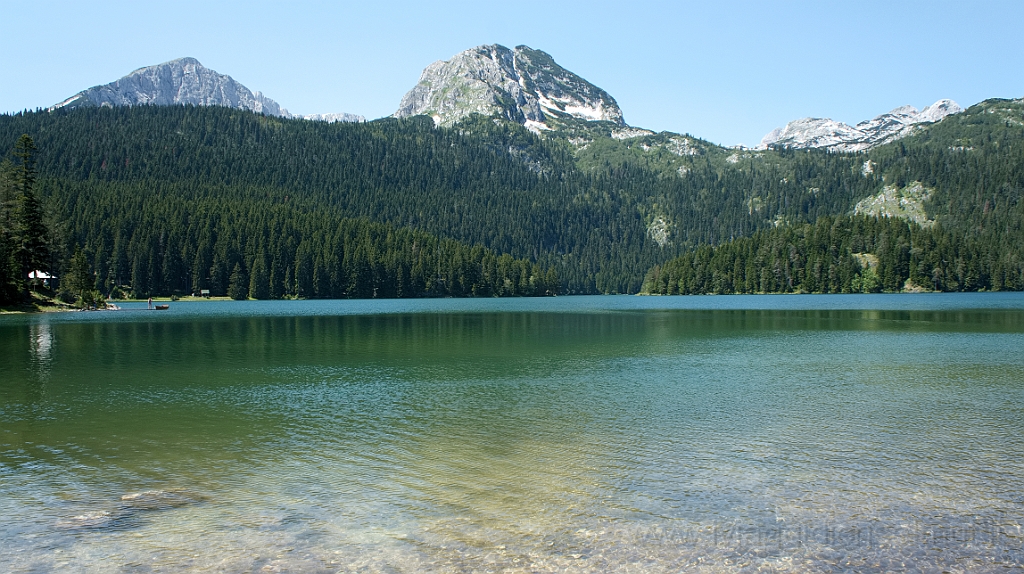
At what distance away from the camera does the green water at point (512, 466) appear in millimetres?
12367

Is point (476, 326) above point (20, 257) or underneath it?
underneath

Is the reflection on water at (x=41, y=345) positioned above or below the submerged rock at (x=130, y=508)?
above

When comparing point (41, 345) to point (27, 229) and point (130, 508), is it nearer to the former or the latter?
point (130, 508)

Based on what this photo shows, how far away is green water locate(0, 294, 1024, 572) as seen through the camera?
12367 millimetres

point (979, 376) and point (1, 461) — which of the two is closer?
point (1, 461)

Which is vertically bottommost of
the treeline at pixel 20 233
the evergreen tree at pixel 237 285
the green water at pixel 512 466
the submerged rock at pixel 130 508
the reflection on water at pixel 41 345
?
the green water at pixel 512 466

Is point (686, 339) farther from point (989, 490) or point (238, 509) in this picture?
point (238, 509)

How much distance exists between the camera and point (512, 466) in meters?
18.4

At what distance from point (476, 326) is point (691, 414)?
53.4 metres

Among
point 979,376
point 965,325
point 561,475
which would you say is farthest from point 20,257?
point 965,325

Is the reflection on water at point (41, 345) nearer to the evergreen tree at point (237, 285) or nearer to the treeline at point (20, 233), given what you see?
the treeline at point (20, 233)

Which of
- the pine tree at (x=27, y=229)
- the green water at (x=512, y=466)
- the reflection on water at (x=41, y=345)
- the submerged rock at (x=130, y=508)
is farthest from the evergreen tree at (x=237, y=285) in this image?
the submerged rock at (x=130, y=508)

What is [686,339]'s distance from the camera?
5947cm

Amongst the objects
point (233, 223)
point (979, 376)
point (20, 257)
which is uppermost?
point (233, 223)
